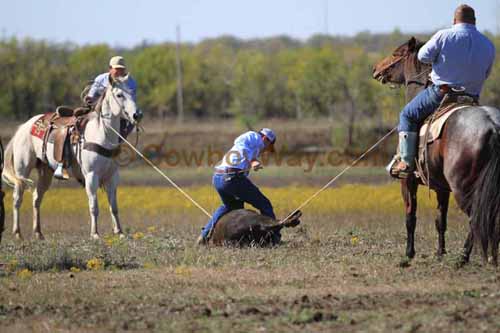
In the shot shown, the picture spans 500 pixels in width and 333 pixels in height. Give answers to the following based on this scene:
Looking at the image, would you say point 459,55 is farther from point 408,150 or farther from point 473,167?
point 473,167

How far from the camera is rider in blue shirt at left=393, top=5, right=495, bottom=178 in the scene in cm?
1279

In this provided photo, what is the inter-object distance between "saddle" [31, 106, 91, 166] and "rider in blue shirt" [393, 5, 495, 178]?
287 inches

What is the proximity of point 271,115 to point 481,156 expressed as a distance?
62083mm

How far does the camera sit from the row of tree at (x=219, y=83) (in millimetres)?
63062

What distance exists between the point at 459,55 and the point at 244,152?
153 inches

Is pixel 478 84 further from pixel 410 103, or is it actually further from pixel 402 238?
pixel 402 238

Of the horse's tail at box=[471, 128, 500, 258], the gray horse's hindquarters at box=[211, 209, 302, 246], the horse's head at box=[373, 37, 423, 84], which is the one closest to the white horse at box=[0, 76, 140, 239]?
the gray horse's hindquarters at box=[211, 209, 302, 246]

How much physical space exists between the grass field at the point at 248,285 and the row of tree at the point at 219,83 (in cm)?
3447

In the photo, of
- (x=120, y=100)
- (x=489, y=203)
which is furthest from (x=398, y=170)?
(x=120, y=100)

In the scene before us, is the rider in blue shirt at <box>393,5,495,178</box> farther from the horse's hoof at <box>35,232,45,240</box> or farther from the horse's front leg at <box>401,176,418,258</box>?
the horse's hoof at <box>35,232,45,240</box>

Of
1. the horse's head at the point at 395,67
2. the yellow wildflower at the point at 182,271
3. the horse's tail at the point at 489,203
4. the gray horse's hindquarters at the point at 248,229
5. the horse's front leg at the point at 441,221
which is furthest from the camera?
the gray horse's hindquarters at the point at 248,229

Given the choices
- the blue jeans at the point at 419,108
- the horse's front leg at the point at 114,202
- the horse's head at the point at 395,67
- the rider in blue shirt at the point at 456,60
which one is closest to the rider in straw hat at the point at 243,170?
the horse's head at the point at 395,67

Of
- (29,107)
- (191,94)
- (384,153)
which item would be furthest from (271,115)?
(384,153)

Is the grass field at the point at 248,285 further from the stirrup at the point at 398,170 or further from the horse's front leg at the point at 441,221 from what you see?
the stirrup at the point at 398,170
